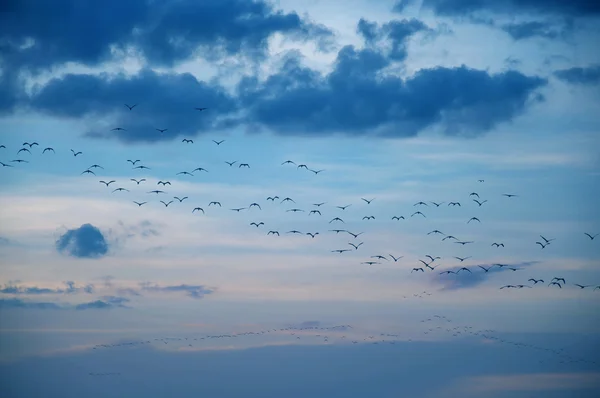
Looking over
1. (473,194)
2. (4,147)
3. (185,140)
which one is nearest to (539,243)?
(473,194)

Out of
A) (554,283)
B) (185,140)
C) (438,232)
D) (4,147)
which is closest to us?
(4,147)

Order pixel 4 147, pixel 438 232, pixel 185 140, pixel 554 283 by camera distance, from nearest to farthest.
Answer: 1. pixel 4 147
2. pixel 185 140
3. pixel 438 232
4. pixel 554 283

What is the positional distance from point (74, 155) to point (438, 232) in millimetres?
66629

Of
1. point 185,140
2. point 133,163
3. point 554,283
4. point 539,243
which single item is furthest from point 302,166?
point 554,283

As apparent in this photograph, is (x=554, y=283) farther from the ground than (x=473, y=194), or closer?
closer

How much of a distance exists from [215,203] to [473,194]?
48.3 m

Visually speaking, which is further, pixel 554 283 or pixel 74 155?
pixel 554 283

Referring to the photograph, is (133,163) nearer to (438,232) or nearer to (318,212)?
(318,212)

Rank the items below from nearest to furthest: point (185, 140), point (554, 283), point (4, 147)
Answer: point (4, 147) < point (185, 140) < point (554, 283)

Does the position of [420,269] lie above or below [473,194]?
below

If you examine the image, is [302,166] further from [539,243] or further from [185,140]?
[539,243]

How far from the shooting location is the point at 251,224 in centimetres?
15512

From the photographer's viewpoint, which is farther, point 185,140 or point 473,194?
point 473,194

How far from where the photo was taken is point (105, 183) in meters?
155
